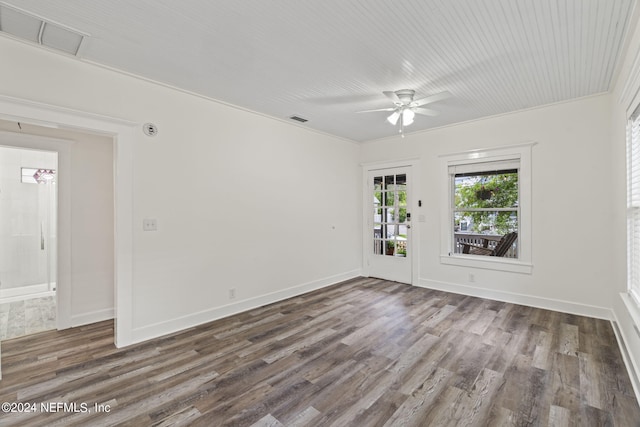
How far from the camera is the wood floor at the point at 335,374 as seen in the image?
191 cm

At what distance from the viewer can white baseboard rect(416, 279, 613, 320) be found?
3538 millimetres

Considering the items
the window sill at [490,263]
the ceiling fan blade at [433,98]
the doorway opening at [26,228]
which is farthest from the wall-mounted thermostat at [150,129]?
the window sill at [490,263]

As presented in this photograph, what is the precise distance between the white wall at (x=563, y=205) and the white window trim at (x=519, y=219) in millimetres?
72

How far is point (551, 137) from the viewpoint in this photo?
3.80 meters

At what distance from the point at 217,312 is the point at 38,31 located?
3061 millimetres

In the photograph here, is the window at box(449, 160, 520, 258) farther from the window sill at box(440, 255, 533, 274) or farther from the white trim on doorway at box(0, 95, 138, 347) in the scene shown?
the white trim on doorway at box(0, 95, 138, 347)

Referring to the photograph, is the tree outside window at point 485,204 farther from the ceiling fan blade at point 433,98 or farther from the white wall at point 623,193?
the ceiling fan blade at point 433,98

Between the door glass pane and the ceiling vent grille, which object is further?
the door glass pane

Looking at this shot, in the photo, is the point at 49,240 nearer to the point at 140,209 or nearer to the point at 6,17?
the point at 140,209

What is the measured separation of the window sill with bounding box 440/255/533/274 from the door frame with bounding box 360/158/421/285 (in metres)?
0.50

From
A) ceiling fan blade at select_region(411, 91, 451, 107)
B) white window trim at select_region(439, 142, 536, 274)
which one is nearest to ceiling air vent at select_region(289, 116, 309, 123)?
ceiling fan blade at select_region(411, 91, 451, 107)

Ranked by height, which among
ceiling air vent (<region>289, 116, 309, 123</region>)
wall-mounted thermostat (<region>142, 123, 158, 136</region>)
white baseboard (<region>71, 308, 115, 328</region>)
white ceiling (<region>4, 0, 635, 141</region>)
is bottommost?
white baseboard (<region>71, 308, 115, 328</region>)

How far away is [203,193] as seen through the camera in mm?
3463

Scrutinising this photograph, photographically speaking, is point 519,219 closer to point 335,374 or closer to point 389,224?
point 389,224
